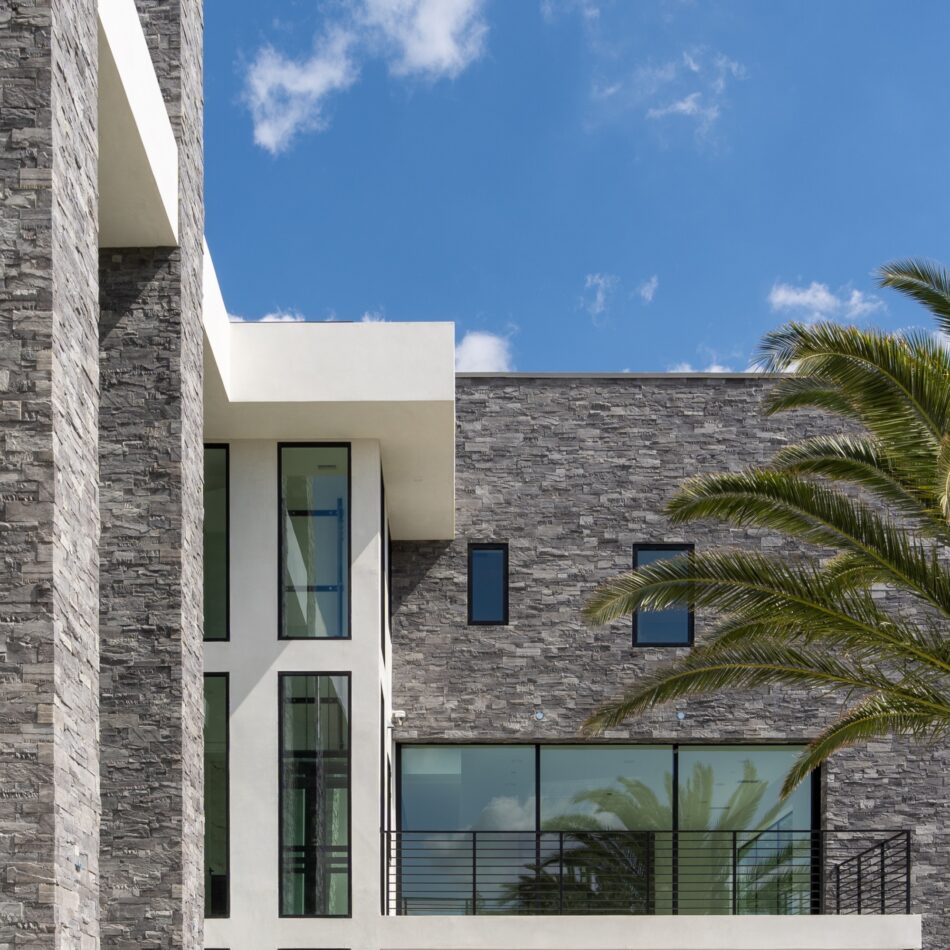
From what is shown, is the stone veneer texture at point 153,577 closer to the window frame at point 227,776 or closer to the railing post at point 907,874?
the window frame at point 227,776

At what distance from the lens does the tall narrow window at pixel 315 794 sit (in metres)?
14.5

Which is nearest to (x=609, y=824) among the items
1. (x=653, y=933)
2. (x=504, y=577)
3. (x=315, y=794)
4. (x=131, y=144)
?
(x=653, y=933)

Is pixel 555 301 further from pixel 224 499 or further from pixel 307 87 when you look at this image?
pixel 224 499

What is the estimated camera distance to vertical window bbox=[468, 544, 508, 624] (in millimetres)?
18688

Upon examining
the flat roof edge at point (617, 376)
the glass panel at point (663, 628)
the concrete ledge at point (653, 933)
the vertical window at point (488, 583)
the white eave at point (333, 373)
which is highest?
the flat roof edge at point (617, 376)

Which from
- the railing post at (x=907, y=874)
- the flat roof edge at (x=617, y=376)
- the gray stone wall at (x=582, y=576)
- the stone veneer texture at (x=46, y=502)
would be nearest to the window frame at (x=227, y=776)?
the gray stone wall at (x=582, y=576)

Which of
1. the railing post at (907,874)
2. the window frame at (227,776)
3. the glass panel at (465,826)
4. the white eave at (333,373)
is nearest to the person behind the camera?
the white eave at (333,373)

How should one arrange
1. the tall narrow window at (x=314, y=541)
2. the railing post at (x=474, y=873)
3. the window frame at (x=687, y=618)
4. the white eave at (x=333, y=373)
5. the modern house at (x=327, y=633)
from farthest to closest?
the window frame at (x=687, y=618)
the railing post at (x=474, y=873)
the tall narrow window at (x=314, y=541)
the white eave at (x=333, y=373)
the modern house at (x=327, y=633)

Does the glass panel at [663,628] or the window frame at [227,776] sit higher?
the glass panel at [663,628]

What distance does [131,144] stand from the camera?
914 cm

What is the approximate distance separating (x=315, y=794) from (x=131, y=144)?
757cm

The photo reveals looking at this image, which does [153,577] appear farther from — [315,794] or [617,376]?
[617,376]

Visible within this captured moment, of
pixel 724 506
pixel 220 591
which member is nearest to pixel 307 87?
pixel 220 591

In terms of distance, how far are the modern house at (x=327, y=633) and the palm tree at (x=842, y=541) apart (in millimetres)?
3144
